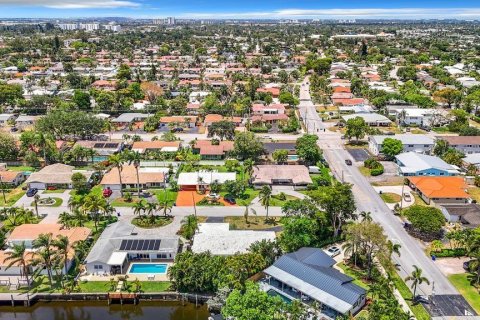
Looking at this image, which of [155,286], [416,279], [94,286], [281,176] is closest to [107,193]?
[94,286]

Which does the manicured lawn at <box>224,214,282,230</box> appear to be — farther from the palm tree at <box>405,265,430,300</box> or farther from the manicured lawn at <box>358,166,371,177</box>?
the manicured lawn at <box>358,166,371,177</box>

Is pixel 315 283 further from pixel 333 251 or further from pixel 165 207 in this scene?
pixel 165 207

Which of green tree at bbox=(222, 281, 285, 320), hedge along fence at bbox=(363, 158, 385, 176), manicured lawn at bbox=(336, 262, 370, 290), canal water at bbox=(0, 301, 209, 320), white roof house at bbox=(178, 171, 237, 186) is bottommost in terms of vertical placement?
canal water at bbox=(0, 301, 209, 320)

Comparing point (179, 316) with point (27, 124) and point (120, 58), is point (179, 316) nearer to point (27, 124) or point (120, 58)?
point (27, 124)

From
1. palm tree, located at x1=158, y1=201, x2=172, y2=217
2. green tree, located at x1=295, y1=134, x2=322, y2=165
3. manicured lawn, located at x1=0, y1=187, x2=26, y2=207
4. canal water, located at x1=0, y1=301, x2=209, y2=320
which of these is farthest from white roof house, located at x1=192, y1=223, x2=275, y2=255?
manicured lawn, located at x1=0, y1=187, x2=26, y2=207

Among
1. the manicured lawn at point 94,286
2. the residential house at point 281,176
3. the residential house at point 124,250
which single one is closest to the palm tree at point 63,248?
the residential house at point 124,250

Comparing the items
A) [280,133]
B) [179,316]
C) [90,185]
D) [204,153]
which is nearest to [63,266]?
[179,316]

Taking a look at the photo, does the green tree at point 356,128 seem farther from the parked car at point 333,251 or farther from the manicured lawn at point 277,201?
the parked car at point 333,251
